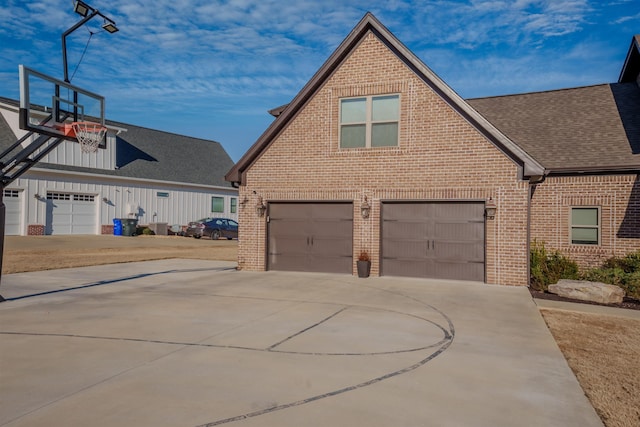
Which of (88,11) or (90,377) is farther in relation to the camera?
(88,11)

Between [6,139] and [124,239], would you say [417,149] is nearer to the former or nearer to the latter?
[124,239]

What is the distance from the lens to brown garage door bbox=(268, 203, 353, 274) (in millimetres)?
15523

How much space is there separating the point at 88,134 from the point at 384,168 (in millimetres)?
8675

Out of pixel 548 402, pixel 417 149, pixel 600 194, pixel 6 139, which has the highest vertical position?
pixel 6 139

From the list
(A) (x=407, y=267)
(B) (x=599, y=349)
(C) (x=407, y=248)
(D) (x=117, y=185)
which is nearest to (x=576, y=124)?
(C) (x=407, y=248)

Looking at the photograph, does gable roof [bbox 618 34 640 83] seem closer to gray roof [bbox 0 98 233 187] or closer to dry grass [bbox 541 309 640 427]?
dry grass [bbox 541 309 640 427]

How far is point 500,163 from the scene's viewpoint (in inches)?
535

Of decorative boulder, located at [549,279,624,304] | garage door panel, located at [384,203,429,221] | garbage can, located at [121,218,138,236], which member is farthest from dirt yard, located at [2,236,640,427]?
garbage can, located at [121,218,138,236]

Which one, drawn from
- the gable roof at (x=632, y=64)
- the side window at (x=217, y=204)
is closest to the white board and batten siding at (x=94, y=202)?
the side window at (x=217, y=204)

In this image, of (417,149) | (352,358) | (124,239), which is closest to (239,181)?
(417,149)

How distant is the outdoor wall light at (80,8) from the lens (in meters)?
12.0

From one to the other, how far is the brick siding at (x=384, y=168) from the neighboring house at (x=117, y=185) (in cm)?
1818

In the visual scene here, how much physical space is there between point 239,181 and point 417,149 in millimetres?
6306

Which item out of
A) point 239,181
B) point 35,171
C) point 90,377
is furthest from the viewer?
point 35,171
